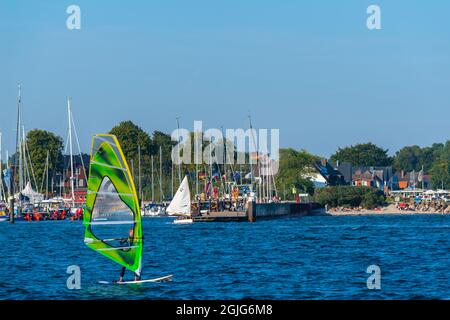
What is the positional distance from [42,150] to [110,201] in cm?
13696

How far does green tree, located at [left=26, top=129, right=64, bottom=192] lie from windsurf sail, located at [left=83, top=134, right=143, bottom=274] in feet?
433

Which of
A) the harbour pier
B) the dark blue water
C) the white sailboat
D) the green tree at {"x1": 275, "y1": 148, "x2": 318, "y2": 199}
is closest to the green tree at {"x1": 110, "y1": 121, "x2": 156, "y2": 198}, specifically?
the green tree at {"x1": 275, "y1": 148, "x2": 318, "y2": 199}

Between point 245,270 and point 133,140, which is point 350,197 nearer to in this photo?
point 133,140

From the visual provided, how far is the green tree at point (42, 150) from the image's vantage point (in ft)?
522

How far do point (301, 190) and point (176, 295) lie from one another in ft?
477

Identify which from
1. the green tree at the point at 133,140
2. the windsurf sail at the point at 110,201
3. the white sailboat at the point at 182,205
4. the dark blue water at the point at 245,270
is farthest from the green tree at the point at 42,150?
the windsurf sail at the point at 110,201

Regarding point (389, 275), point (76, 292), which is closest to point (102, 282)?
point (76, 292)

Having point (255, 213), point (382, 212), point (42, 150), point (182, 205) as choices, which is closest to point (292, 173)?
point (382, 212)

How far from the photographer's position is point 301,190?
566 ft

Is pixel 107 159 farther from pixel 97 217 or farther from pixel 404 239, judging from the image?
pixel 404 239

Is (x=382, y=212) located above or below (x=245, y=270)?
above

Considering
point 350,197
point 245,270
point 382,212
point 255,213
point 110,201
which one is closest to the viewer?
point 110,201

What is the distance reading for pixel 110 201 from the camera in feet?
88.6

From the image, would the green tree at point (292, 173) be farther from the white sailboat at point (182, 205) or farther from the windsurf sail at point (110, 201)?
the windsurf sail at point (110, 201)
